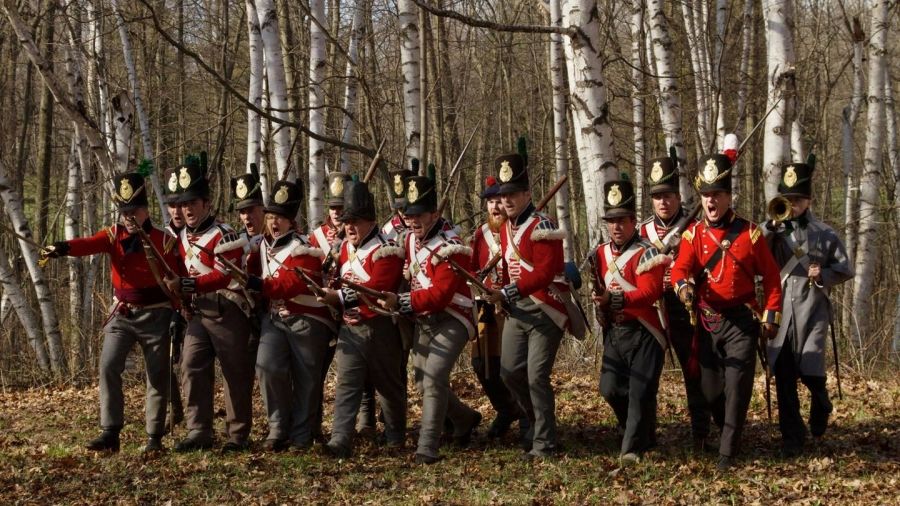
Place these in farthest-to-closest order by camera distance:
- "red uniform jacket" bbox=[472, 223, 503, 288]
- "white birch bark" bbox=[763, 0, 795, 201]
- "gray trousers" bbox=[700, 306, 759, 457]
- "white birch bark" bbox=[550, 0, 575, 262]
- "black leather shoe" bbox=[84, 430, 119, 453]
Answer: "white birch bark" bbox=[550, 0, 575, 262] → "white birch bark" bbox=[763, 0, 795, 201] → "black leather shoe" bbox=[84, 430, 119, 453] → "red uniform jacket" bbox=[472, 223, 503, 288] → "gray trousers" bbox=[700, 306, 759, 457]

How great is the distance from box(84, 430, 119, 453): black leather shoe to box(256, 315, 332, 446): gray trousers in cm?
Answer: 135

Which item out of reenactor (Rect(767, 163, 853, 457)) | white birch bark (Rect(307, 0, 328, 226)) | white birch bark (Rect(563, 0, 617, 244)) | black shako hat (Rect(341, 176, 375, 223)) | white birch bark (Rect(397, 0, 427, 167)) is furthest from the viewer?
white birch bark (Rect(307, 0, 328, 226))

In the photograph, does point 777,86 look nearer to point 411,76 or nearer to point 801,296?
point 801,296

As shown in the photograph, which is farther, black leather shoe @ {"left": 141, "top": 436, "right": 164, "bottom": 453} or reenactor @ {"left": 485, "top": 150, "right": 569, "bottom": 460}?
black leather shoe @ {"left": 141, "top": 436, "right": 164, "bottom": 453}

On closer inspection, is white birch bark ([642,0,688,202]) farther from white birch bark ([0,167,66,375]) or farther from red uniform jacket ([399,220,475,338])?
white birch bark ([0,167,66,375])

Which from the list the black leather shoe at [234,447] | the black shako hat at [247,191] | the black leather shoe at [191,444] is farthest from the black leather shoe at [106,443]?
the black shako hat at [247,191]

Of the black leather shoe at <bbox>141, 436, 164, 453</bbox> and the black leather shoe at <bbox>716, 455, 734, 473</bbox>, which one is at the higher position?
the black leather shoe at <bbox>141, 436, 164, 453</bbox>

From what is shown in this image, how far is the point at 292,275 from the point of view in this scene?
8.83m

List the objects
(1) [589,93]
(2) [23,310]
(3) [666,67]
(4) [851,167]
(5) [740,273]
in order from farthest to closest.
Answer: (4) [851,167], (2) [23,310], (3) [666,67], (1) [589,93], (5) [740,273]

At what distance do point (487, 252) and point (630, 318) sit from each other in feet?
4.40

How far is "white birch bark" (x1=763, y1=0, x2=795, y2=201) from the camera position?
10375 mm

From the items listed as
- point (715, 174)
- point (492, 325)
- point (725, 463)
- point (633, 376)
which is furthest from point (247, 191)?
point (725, 463)

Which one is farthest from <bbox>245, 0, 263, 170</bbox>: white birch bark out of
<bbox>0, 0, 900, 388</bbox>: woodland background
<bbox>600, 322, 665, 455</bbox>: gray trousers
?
<bbox>600, 322, 665, 455</bbox>: gray trousers

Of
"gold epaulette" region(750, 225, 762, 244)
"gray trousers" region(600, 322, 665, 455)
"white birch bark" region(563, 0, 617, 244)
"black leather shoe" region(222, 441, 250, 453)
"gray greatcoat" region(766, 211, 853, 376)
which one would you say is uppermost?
"white birch bark" region(563, 0, 617, 244)
